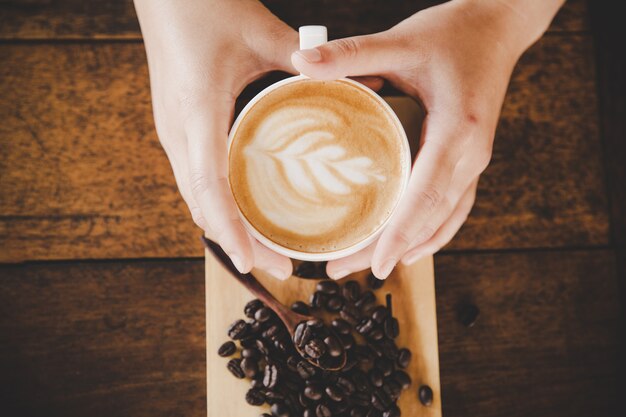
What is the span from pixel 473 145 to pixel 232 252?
1.56 feet

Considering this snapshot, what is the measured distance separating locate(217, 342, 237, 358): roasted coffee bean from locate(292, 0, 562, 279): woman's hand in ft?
0.85

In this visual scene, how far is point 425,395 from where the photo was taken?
3.30 ft

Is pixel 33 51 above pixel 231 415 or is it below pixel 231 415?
above

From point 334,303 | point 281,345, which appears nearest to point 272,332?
point 281,345

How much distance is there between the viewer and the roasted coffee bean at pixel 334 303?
1013mm

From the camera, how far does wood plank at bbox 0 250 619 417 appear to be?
45.6 inches

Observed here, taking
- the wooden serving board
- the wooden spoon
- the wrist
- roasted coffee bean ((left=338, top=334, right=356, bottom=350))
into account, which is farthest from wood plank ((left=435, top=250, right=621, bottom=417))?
the wrist

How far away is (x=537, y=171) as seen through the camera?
124 centimetres

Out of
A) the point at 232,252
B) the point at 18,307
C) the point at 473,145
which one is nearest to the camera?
the point at 232,252

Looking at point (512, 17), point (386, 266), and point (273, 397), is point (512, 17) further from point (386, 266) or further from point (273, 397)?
point (273, 397)

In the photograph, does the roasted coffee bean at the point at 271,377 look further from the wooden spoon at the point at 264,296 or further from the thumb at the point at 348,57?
the thumb at the point at 348,57

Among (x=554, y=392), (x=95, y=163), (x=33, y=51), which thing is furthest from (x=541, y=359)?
(x=33, y=51)

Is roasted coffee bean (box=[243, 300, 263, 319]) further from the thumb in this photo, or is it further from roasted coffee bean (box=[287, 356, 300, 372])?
the thumb

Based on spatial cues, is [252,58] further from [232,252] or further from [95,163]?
[95,163]
